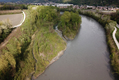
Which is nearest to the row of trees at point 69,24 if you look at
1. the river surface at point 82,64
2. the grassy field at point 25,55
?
the river surface at point 82,64

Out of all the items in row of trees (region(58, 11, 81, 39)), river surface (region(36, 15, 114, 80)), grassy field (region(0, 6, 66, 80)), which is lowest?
river surface (region(36, 15, 114, 80))

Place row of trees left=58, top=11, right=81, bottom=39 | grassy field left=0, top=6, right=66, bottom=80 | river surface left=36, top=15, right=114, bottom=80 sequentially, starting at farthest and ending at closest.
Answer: row of trees left=58, top=11, right=81, bottom=39
river surface left=36, top=15, right=114, bottom=80
grassy field left=0, top=6, right=66, bottom=80

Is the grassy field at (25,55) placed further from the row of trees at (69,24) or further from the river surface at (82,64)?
the row of trees at (69,24)

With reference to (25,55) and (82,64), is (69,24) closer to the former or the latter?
(82,64)

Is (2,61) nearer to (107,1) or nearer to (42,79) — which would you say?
(42,79)

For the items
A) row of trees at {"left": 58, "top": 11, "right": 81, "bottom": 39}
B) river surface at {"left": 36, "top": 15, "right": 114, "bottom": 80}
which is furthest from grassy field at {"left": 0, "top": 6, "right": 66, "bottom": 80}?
row of trees at {"left": 58, "top": 11, "right": 81, "bottom": 39}

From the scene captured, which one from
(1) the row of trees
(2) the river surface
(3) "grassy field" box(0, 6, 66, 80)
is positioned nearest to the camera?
(3) "grassy field" box(0, 6, 66, 80)

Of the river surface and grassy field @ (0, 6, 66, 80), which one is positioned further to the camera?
the river surface

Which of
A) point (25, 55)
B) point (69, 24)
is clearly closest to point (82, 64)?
point (25, 55)

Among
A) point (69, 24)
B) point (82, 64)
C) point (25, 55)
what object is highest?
point (69, 24)

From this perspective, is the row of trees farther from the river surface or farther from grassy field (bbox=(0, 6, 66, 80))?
grassy field (bbox=(0, 6, 66, 80))
